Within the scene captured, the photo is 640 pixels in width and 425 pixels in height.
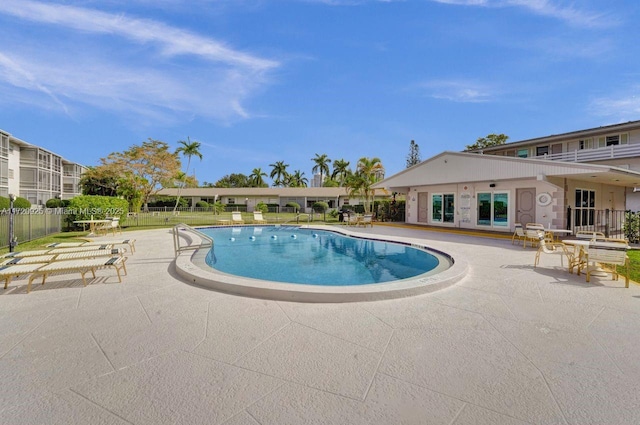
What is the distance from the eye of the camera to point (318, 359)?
3.18m

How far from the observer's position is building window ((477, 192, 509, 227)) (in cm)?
1680

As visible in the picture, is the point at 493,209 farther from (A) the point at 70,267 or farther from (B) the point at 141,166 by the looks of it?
(B) the point at 141,166

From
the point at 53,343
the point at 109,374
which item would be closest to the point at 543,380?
the point at 109,374

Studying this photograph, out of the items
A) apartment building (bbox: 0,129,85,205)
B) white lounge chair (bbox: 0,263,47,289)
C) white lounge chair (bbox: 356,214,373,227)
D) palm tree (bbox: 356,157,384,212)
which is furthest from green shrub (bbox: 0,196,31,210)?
palm tree (bbox: 356,157,384,212)

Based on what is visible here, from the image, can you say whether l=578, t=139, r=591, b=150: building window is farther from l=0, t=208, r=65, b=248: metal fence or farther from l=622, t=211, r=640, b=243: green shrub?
l=0, t=208, r=65, b=248: metal fence

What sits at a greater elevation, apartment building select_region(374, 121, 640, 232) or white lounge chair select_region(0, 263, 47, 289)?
apartment building select_region(374, 121, 640, 232)

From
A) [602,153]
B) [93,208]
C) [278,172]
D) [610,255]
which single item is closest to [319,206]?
[93,208]

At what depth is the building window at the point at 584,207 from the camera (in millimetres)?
15922

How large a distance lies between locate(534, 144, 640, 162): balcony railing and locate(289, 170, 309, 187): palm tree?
50.2m

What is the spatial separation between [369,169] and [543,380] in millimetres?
22123

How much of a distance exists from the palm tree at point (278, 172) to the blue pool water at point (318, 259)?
53.5 meters

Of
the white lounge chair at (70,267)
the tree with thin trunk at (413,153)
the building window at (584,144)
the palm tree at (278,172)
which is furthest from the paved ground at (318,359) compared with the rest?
the palm tree at (278,172)

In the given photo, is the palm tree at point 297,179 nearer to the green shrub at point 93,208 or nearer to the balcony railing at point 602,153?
the balcony railing at point 602,153

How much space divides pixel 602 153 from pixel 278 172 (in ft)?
180
